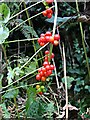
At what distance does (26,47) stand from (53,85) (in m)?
0.30

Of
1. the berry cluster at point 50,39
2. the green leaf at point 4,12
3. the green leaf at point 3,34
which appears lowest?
the berry cluster at point 50,39

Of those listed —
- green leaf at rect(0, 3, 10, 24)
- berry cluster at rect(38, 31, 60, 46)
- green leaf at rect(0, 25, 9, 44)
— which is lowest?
berry cluster at rect(38, 31, 60, 46)

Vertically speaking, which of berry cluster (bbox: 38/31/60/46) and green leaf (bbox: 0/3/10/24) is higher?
green leaf (bbox: 0/3/10/24)

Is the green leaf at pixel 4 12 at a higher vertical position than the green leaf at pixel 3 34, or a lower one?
higher

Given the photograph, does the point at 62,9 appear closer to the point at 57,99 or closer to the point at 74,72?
the point at 74,72

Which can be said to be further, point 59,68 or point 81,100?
point 59,68

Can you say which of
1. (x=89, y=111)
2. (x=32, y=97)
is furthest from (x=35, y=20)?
(x=32, y=97)

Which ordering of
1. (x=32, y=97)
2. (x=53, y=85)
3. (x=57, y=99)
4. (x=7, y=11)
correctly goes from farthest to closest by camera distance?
(x=53, y=85), (x=57, y=99), (x=32, y=97), (x=7, y=11)

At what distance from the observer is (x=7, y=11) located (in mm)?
902

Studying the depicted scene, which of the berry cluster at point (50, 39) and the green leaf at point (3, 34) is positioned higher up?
the green leaf at point (3, 34)

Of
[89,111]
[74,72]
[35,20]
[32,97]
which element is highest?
[35,20]

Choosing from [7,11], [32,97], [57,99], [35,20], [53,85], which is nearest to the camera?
[7,11]

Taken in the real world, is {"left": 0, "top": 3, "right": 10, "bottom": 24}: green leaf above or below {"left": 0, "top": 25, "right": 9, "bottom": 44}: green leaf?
above

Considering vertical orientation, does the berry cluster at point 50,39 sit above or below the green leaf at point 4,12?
below
